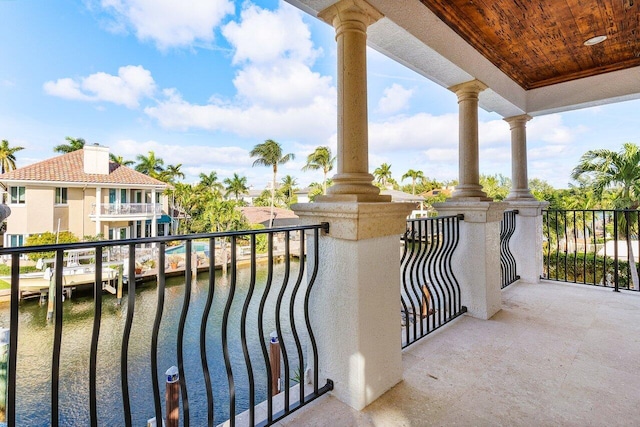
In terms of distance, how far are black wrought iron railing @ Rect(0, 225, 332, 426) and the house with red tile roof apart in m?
1.83

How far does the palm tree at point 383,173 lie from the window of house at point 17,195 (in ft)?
91.9

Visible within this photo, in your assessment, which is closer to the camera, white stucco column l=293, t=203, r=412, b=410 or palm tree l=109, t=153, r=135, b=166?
white stucco column l=293, t=203, r=412, b=410

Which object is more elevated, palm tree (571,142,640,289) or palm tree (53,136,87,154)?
palm tree (53,136,87,154)

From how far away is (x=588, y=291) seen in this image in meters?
3.51

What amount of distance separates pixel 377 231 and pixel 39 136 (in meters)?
37.8

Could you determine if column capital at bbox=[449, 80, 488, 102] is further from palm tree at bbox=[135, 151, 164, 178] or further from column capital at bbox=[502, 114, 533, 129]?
palm tree at bbox=[135, 151, 164, 178]

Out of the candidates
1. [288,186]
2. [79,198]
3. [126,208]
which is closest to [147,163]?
[288,186]

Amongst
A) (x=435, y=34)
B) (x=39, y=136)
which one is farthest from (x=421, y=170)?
(x=39, y=136)

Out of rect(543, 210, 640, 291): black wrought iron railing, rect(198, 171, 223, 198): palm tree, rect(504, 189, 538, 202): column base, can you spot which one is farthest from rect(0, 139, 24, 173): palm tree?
rect(543, 210, 640, 291): black wrought iron railing

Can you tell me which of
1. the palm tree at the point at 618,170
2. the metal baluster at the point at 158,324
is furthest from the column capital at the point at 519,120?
the palm tree at the point at 618,170

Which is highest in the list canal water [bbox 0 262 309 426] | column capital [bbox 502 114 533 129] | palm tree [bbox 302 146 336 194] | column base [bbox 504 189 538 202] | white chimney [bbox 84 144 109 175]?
palm tree [bbox 302 146 336 194]

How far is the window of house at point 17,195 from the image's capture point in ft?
34.8

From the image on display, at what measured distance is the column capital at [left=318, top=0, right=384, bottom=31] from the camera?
5.59 feet

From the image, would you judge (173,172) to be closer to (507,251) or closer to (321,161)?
(321,161)
